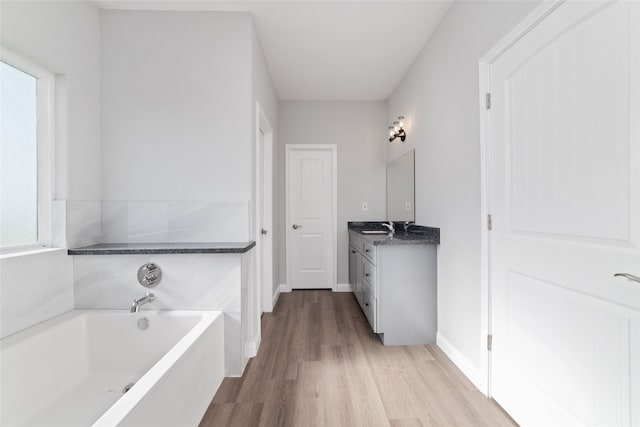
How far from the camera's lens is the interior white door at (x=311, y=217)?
13.1ft

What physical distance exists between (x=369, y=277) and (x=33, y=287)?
234 cm

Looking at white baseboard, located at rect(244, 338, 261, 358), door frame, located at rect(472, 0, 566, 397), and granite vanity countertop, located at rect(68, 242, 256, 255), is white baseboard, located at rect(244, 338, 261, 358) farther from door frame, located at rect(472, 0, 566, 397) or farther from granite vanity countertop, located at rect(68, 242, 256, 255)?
door frame, located at rect(472, 0, 566, 397)

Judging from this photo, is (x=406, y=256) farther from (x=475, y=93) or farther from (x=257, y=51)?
(x=257, y=51)

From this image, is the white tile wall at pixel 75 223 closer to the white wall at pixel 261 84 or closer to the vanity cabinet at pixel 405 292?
the white wall at pixel 261 84

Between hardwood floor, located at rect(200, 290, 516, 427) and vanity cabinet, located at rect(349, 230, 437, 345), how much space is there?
0.40 feet

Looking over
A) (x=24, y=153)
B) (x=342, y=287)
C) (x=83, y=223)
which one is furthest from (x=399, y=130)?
(x=24, y=153)

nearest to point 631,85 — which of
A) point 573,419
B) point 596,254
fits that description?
point 596,254

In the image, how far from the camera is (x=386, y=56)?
9.39 ft

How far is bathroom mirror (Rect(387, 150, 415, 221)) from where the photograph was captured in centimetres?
301

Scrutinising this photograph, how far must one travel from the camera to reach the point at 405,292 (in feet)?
8.00

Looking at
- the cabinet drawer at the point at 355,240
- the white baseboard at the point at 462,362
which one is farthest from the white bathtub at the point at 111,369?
the cabinet drawer at the point at 355,240

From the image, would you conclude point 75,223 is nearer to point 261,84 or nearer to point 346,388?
point 261,84

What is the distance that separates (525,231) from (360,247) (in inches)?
71.0

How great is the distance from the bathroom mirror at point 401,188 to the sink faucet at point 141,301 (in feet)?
7.73
